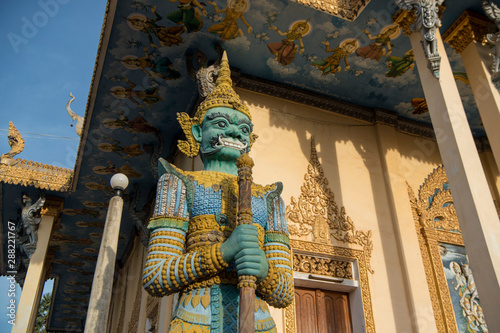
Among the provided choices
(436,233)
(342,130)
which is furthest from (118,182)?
(436,233)

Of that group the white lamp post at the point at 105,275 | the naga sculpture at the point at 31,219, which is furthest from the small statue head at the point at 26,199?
the white lamp post at the point at 105,275

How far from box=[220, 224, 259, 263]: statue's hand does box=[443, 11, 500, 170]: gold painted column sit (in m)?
3.10

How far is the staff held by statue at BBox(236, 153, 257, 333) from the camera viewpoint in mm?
2559

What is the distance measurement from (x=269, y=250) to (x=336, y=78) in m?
3.64

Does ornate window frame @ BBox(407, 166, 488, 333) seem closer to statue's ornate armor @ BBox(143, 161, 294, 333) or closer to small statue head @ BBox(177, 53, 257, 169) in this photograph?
statue's ornate armor @ BBox(143, 161, 294, 333)

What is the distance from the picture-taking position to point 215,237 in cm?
319

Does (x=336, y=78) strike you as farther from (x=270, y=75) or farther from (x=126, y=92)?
(x=126, y=92)

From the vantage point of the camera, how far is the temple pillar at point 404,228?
5.55m

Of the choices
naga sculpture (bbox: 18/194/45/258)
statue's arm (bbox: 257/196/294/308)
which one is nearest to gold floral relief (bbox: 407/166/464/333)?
statue's arm (bbox: 257/196/294/308)

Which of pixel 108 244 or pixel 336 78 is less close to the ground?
pixel 336 78

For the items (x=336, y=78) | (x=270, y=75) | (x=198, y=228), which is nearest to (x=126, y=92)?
(x=270, y=75)

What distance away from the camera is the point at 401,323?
5441mm

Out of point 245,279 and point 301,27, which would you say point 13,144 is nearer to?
point 301,27

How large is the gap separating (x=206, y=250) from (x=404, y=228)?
3879 millimetres
